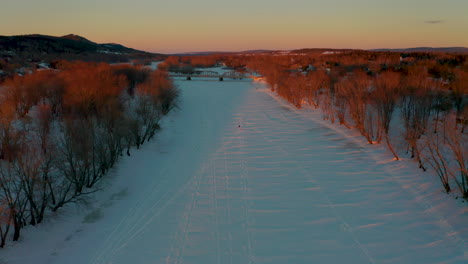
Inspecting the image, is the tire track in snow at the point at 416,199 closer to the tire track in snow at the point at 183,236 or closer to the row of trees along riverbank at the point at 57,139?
the tire track in snow at the point at 183,236

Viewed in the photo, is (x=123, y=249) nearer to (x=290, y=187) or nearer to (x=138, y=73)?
(x=290, y=187)

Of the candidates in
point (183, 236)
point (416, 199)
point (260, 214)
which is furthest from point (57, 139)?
point (416, 199)

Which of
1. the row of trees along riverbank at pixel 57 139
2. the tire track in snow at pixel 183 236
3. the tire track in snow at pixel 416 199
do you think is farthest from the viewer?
the row of trees along riverbank at pixel 57 139

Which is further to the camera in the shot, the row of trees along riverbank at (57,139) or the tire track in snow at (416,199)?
the row of trees along riverbank at (57,139)

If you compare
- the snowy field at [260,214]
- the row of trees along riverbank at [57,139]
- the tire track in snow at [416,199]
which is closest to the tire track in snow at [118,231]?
the snowy field at [260,214]

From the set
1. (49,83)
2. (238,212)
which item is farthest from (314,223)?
(49,83)

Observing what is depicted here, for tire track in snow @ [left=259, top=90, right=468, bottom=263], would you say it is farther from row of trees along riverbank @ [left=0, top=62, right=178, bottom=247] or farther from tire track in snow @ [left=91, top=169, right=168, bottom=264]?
row of trees along riverbank @ [left=0, top=62, right=178, bottom=247]

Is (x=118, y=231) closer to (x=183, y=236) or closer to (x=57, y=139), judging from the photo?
(x=183, y=236)

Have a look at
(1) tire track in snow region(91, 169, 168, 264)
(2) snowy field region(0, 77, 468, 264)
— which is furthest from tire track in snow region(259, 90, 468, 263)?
(1) tire track in snow region(91, 169, 168, 264)
